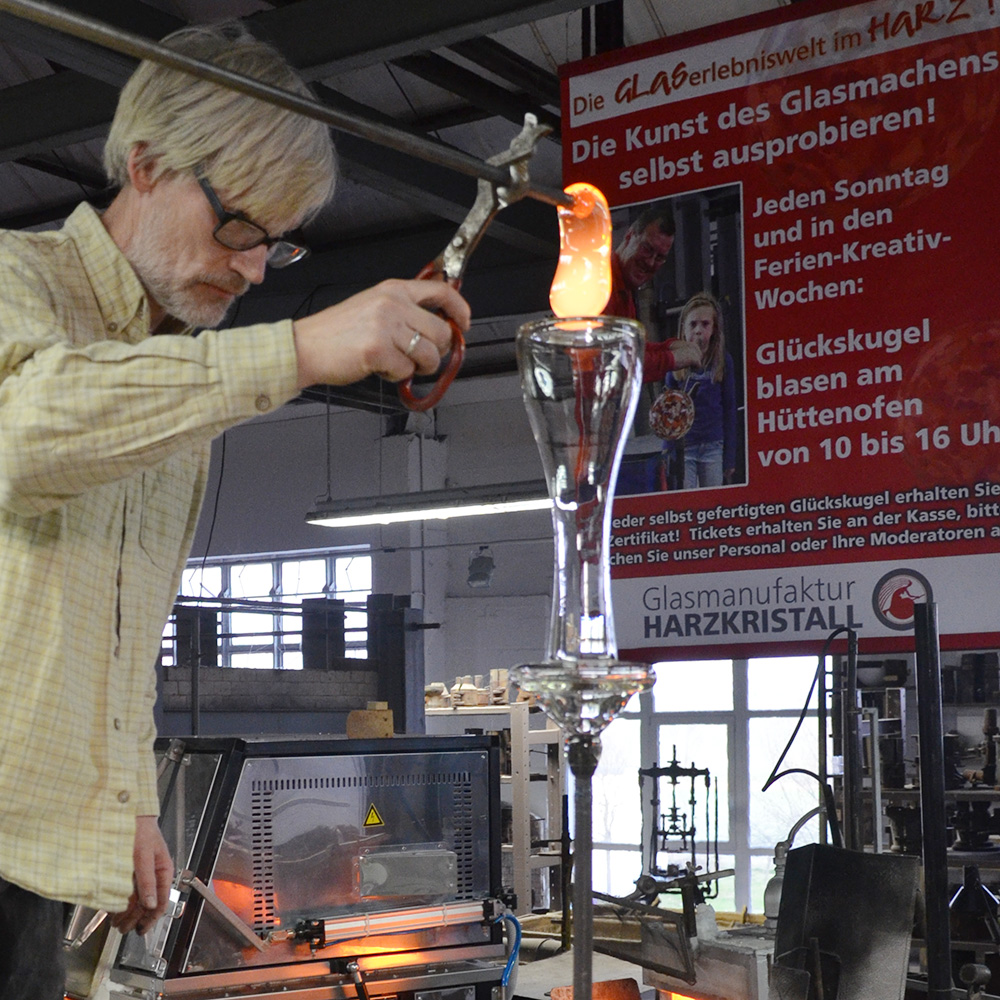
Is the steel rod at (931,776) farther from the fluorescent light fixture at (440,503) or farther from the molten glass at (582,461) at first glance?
the fluorescent light fixture at (440,503)

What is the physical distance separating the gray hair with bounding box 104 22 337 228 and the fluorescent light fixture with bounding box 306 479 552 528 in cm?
800

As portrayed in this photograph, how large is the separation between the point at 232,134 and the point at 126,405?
0.37 metres

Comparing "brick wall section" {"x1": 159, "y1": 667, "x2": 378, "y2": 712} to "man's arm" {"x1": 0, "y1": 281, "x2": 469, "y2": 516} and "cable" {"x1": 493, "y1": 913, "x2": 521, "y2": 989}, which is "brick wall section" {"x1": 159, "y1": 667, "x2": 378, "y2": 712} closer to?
"cable" {"x1": 493, "y1": 913, "x2": 521, "y2": 989}

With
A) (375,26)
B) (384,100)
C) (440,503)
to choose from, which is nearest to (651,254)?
(375,26)

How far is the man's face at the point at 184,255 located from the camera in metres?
1.19

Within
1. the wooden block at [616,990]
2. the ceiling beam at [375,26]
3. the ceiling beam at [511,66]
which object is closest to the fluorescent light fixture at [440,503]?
the ceiling beam at [511,66]

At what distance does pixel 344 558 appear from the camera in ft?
43.4

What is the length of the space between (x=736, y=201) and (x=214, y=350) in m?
2.54

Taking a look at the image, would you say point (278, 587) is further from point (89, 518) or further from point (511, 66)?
point (89, 518)

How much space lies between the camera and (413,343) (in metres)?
0.85

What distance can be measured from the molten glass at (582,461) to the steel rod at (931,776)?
49.6 inches

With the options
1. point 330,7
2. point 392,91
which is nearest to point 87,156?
point 392,91

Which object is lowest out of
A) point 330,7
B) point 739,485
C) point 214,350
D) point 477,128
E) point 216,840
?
point 216,840

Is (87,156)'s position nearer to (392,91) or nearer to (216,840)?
(392,91)
